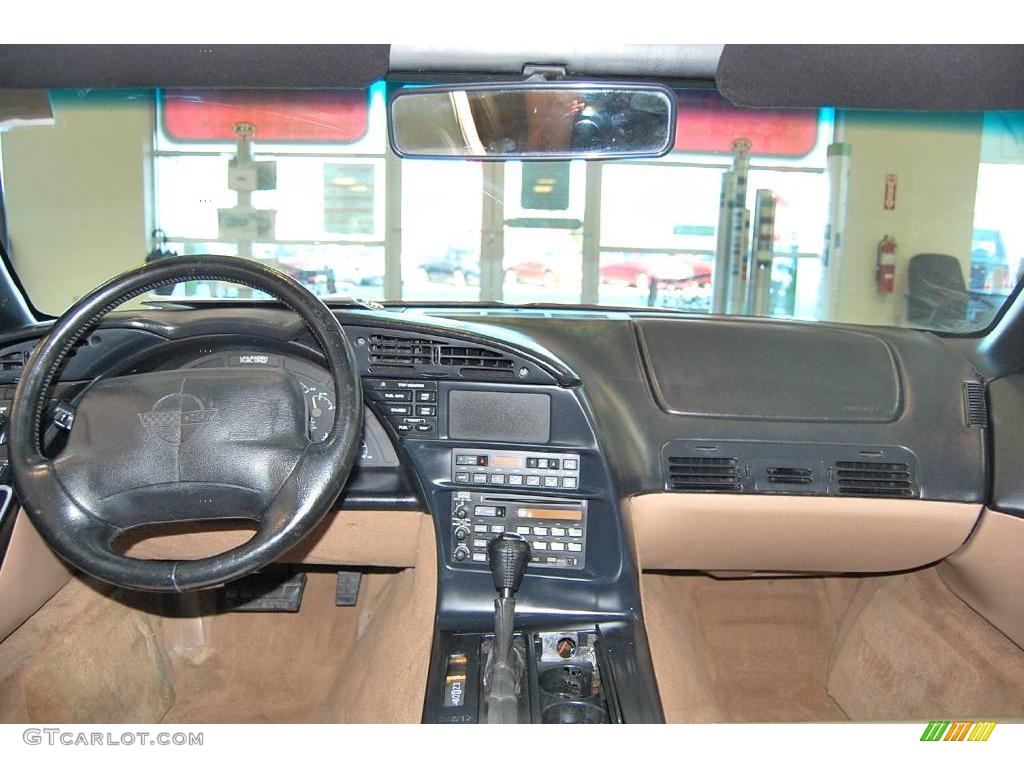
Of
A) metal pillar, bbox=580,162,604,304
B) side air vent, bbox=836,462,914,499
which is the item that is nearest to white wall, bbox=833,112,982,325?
metal pillar, bbox=580,162,604,304

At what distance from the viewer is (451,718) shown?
6.45 feet

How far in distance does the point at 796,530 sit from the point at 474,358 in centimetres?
110

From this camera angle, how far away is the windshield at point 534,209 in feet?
10.4

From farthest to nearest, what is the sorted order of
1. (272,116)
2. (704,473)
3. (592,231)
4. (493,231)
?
(592,231) < (493,231) < (272,116) < (704,473)

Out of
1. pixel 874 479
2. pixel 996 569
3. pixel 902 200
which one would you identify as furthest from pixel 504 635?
pixel 902 200

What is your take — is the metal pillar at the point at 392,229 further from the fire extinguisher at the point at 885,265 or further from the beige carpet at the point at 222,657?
the fire extinguisher at the point at 885,265

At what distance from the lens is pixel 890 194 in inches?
205

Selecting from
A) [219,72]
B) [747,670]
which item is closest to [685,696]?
[747,670]

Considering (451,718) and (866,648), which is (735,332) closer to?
(866,648)

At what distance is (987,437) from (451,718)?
1722mm

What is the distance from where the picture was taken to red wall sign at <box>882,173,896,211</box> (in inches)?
200

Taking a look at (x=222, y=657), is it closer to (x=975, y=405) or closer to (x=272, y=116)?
(x=272, y=116)
